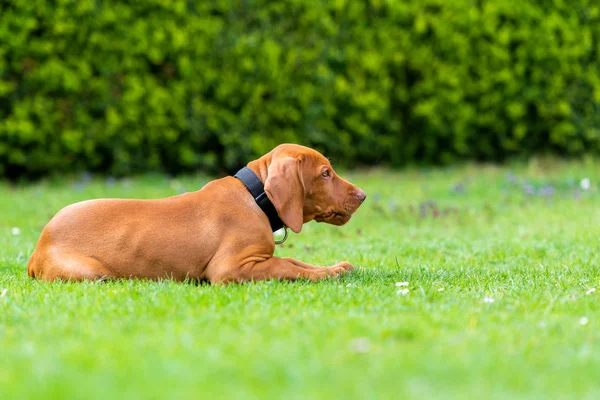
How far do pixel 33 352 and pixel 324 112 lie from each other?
31.9 ft

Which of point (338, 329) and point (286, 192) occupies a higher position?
point (286, 192)

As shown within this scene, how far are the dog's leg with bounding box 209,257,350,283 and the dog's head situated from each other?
9.5 inches

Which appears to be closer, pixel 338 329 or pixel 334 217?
pixel 338 329

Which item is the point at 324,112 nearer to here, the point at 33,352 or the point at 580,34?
the point at 580,34

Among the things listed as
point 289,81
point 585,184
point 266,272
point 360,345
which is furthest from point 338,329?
point 289,81

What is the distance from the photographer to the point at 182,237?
5.38 meters

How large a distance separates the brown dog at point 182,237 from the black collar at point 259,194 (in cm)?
2

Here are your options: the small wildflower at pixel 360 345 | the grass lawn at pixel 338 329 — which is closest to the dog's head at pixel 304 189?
the grass lawn at pixel 338 329

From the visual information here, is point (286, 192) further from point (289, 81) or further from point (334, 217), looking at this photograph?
point (289, 81)

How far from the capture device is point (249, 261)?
5328 millimetres

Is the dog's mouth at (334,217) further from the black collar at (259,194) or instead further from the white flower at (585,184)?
the white flower at (585,184)

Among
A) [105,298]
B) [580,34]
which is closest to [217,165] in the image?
[580,34]

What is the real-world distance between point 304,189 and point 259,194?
0.99 feet

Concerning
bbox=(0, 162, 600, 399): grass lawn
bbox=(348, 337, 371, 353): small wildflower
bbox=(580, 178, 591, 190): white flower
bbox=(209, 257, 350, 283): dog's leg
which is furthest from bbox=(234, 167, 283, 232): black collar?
bbox=(580, 178, 591, 190): white flower
